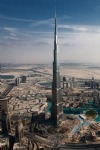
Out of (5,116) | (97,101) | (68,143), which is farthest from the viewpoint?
(97,101)

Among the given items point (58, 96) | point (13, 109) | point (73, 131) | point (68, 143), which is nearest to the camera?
point (68, 143)

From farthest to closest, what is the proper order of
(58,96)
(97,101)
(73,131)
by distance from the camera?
1. (97,101)
2. (58,96)
3. (73,131)

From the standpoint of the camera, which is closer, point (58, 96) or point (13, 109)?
point (58, 96)

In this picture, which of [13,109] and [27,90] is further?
[27,90]

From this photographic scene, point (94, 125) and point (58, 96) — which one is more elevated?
point (58, 96)

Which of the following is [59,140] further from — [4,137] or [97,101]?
[97,101]

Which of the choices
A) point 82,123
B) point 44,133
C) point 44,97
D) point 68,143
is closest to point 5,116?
point 44,133

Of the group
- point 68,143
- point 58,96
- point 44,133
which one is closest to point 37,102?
point 58,96

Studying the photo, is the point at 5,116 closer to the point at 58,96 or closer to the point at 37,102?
the point at 58,96

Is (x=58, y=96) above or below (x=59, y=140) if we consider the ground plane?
above
